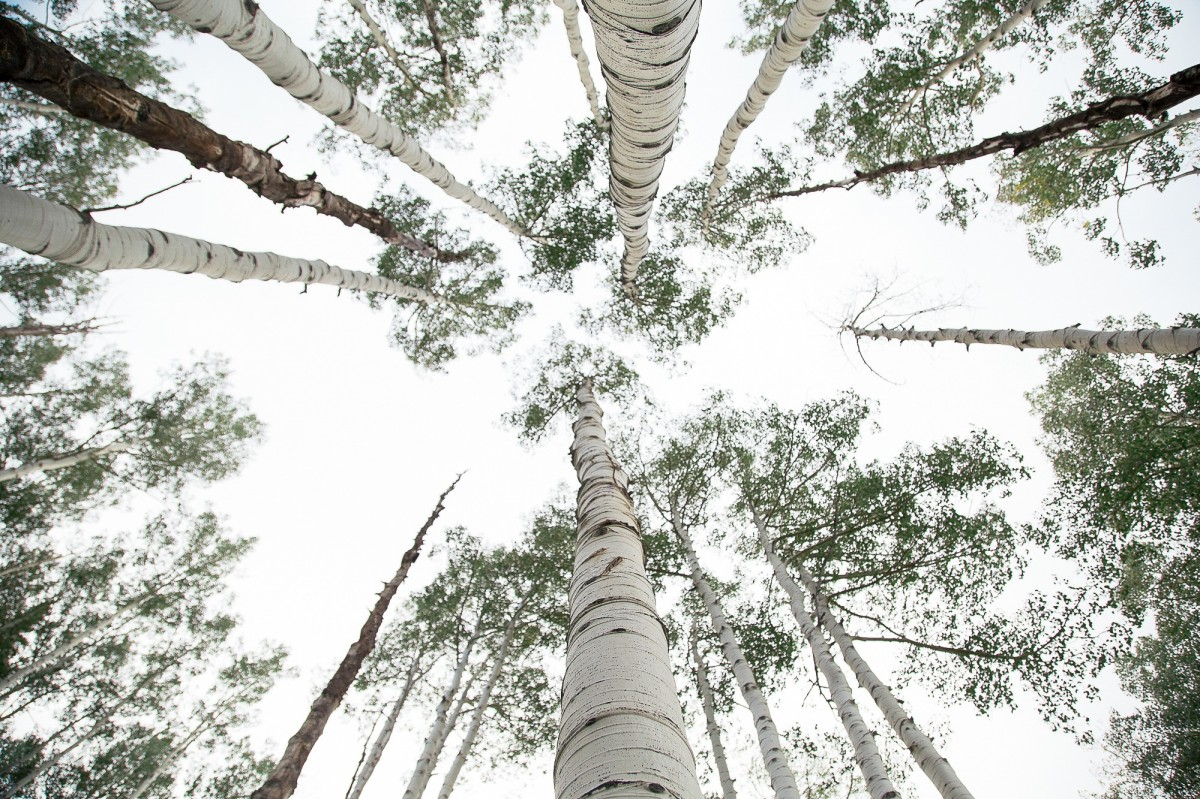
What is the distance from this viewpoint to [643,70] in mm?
2342

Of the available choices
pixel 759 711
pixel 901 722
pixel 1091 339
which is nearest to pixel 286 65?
pixel 1091 339

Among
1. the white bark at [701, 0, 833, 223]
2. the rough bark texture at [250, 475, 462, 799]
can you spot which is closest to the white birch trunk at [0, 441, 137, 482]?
the rough bark texture at [250, 475, 462, 799]

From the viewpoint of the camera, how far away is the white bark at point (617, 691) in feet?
4.59

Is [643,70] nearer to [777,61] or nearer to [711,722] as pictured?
[777,61]

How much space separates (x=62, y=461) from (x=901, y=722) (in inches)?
578

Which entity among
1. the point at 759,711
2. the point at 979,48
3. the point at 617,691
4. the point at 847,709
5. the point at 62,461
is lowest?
the point at 617,691

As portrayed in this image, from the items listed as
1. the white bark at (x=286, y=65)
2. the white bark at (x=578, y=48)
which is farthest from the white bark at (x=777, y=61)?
the white bark at (x=286, y=65)

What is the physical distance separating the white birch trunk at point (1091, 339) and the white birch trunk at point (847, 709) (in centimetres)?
430

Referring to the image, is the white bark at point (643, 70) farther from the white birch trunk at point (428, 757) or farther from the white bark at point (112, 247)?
the white birch trunk at point (428, 757)

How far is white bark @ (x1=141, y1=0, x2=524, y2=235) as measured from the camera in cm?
360

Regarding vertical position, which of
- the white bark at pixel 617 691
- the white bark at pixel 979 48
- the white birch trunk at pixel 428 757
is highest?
the white bark at pixel 979 48

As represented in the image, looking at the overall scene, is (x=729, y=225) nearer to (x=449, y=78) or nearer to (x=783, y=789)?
(x=449, y=78)

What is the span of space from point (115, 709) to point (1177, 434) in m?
20.9

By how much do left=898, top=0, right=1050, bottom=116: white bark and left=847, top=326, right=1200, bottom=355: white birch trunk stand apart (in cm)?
477
